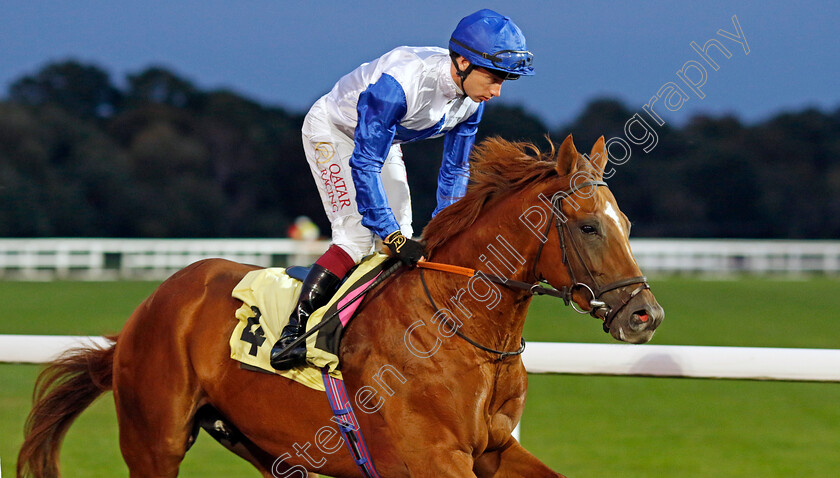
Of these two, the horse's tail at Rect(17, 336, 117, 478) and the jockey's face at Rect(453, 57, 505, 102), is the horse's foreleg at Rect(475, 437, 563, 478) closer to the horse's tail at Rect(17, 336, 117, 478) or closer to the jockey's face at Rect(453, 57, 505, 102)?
the jockey's face at Rect(453, 57, 505, 102)

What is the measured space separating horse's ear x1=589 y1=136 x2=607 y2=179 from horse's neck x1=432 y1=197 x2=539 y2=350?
295 mm

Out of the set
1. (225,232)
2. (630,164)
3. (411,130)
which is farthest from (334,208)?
(630,164)

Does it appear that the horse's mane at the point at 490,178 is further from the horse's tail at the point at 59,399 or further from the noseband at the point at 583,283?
the horse's tail at the point at 59,399

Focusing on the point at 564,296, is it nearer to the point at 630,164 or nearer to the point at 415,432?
the point at 415,432

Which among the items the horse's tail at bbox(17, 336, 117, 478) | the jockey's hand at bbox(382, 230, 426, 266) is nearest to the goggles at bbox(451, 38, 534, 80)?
the jockey's hand at bbox(382, 230, 426, 266)

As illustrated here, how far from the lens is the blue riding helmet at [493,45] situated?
9.68 ft

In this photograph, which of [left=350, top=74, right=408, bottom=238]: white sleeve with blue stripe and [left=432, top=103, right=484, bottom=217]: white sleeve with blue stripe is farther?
[left=432, top=103, right=484, bottom=217]: white sleeve with blue stripe

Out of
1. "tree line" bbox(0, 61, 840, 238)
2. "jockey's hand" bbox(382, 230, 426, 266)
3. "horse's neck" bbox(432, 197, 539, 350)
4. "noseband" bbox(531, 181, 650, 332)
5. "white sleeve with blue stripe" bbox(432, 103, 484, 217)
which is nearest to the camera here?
"noseband" bbox(531, 181, 650, 332)

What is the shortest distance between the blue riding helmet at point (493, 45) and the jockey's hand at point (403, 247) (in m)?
0.59

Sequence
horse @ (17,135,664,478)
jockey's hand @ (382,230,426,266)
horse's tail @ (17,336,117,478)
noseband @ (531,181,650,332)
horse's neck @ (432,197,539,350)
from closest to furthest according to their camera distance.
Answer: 1. noseband @ (531,181,650,332)
2. horse @ (17,135,664,478)
3. horse's neck @ (432,197,539,350)
4. jockey's hand @ (382,230,426,266)
5. horse's tail @ (17,336,117,478)

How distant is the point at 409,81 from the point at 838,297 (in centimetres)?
1465

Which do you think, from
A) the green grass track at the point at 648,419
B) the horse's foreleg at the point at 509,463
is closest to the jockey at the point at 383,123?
the horse's foreleg at the point at 509,463

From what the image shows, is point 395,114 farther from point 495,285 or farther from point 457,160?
point 495,285

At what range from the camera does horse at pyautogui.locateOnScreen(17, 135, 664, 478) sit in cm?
268
